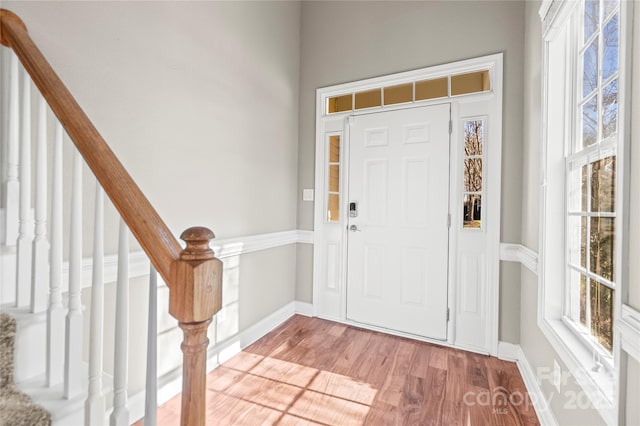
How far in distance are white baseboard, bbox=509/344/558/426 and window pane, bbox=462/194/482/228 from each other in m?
0.95

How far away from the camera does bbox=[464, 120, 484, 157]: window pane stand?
2.33 metres

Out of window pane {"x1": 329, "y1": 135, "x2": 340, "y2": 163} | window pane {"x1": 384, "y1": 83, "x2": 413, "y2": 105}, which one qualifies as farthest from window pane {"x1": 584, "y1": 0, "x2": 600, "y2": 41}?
window pane {"x1": 329, "y1": 135, "x2": 340, "y2": 163}

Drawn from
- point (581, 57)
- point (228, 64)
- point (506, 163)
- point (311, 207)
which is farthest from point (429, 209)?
point (228, 64)

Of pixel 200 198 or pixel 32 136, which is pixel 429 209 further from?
Answer: pixel 32 136

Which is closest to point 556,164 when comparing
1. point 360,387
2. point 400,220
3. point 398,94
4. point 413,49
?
point 400,220

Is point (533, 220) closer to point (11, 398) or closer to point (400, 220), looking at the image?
point (400, 220)

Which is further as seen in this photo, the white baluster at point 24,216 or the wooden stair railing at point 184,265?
the white baluster at point 24,216

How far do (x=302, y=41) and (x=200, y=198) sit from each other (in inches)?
83.9

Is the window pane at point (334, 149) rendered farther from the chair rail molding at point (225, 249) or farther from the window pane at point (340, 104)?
the chair rail molding at point (225, 249)

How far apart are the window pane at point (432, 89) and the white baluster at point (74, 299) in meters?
2.49

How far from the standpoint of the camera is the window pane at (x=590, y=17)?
1279 millimetres

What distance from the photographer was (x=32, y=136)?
1225 millimetres

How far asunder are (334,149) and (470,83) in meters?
1.29

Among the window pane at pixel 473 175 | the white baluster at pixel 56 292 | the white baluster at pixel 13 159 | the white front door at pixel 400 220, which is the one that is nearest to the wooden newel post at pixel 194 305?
the white baluster at pixel 56 292
